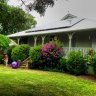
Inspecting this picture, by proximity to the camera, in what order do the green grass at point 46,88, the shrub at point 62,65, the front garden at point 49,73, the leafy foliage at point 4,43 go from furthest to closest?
the leafy foliage at point 4,43
the shrub at point 62,65
the front garden at point 49,73
the green grass at point 46,88

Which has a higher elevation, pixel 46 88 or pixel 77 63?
pixel 77 63

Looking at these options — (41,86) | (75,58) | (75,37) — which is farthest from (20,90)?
(75,37)

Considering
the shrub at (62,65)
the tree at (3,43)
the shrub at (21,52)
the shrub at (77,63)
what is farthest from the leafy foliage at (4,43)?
the shrub at (77,63)

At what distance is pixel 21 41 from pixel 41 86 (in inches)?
887

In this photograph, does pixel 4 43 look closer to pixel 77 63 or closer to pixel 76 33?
pixel 76 33

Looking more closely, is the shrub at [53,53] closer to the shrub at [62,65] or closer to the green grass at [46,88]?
the shrub at [62,65]

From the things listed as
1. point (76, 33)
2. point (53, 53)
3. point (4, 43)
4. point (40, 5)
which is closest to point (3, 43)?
point (4, 43)

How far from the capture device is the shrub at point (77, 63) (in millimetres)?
21906

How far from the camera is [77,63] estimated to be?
72.0ft

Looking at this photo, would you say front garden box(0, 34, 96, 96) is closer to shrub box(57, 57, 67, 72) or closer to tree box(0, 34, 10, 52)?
shrub box(57, 57, 67, 72)

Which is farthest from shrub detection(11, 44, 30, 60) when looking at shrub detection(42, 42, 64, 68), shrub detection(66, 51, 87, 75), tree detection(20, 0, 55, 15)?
tree detection(20, 0, 55, 15)

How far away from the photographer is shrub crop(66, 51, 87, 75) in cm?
2191

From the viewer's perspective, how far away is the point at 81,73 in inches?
879

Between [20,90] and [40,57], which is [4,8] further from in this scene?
[40,57]
